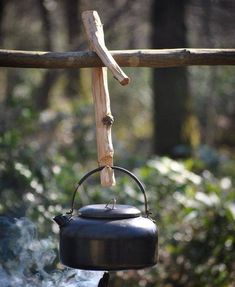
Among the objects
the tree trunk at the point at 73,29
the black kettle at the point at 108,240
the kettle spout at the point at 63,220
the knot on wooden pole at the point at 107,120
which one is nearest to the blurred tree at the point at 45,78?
the tree trunk at the point at 73,29

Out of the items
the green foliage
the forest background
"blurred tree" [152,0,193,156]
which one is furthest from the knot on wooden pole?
"blurred tree" [152,0,193,156]

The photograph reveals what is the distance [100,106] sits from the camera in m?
3.30

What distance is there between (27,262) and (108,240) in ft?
4.89

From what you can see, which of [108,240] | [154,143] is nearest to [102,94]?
[108,240]

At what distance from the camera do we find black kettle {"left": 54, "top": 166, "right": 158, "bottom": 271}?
281cm

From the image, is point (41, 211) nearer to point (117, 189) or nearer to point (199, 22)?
point (117, 189)

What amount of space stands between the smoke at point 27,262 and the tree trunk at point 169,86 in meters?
5.48

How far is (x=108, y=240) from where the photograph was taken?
9.21ft

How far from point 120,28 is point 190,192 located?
19.8ft

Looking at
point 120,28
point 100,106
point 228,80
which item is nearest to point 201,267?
point 100,106

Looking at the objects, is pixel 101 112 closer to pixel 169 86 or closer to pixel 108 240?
pixel 108 240

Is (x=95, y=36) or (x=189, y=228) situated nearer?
(x=95, y=36)

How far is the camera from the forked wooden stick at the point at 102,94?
314 centimetres

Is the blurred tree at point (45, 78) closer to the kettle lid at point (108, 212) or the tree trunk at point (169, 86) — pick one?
the tree trunk at point (169, 86)
